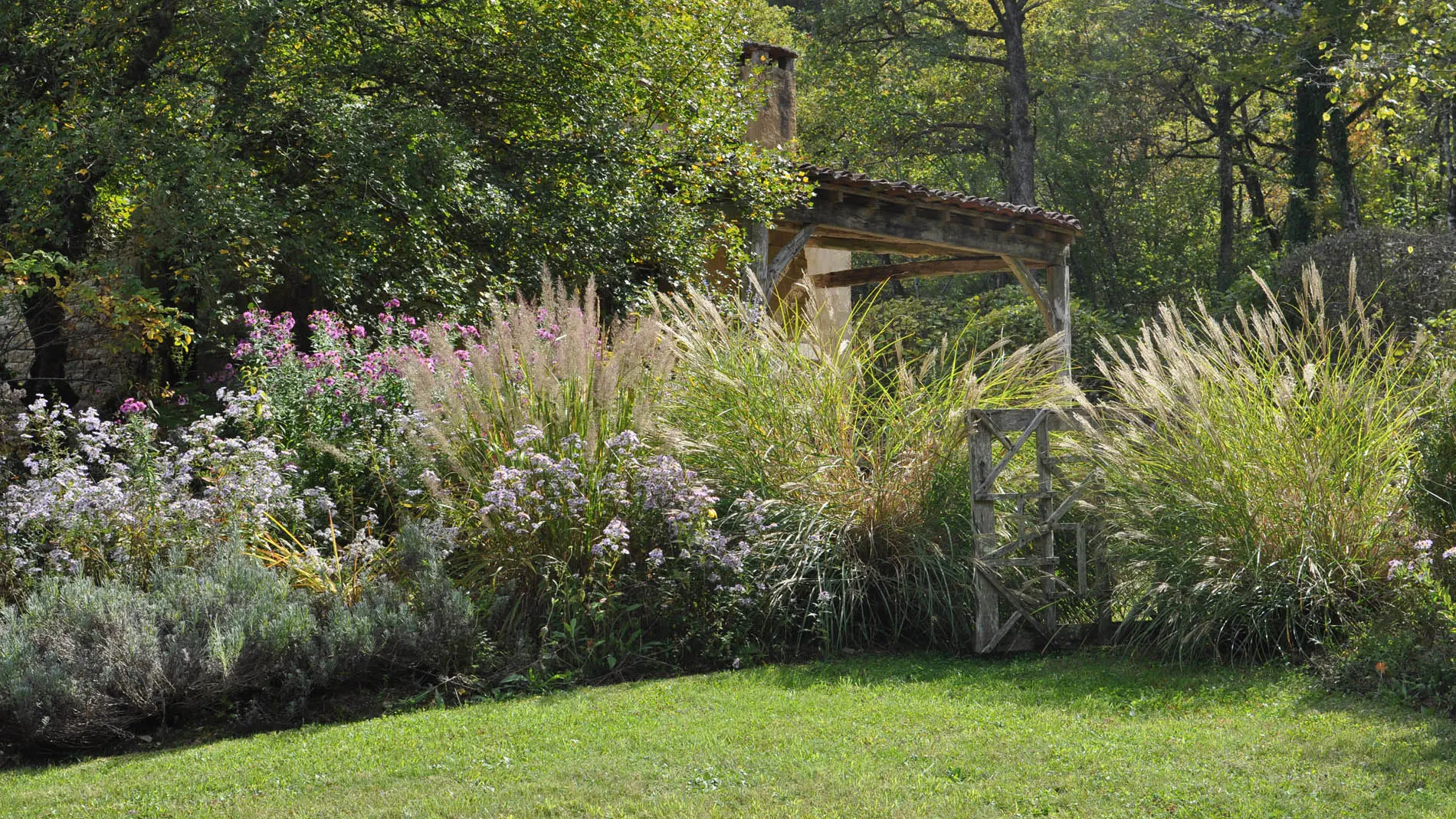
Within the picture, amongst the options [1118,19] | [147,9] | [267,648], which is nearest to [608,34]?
[147,9]

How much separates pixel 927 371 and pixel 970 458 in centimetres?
110

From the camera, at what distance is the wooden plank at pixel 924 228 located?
12.6m

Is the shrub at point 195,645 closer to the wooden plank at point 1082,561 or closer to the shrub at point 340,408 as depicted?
the shrub at point 340,408

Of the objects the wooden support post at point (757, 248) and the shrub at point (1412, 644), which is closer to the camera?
the shrub at point (1412, 644)

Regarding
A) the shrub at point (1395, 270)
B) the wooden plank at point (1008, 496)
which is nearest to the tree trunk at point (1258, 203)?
the shrub at point (1395, 270)

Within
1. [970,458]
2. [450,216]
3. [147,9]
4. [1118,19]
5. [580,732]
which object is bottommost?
[580,732]

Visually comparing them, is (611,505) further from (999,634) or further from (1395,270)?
(1395,270)

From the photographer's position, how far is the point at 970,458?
236 inches

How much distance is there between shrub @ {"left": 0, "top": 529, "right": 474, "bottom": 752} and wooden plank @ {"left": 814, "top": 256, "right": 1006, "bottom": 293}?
10.6m

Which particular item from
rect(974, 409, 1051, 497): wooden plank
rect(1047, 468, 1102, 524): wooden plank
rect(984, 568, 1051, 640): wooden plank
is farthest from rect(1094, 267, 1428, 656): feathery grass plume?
rect(984, 568, 1051, 640): wooden plank

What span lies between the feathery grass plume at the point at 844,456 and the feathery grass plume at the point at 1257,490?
2.63ft

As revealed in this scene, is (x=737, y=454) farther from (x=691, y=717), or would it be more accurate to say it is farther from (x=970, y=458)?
(x=691, y=717)

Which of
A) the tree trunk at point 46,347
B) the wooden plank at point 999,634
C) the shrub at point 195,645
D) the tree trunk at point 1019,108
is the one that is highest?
the tree trunk at point 1019,108

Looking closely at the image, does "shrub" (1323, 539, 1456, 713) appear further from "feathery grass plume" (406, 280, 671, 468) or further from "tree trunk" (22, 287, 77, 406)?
"tree trunk" (22, 287, 77, 406)
